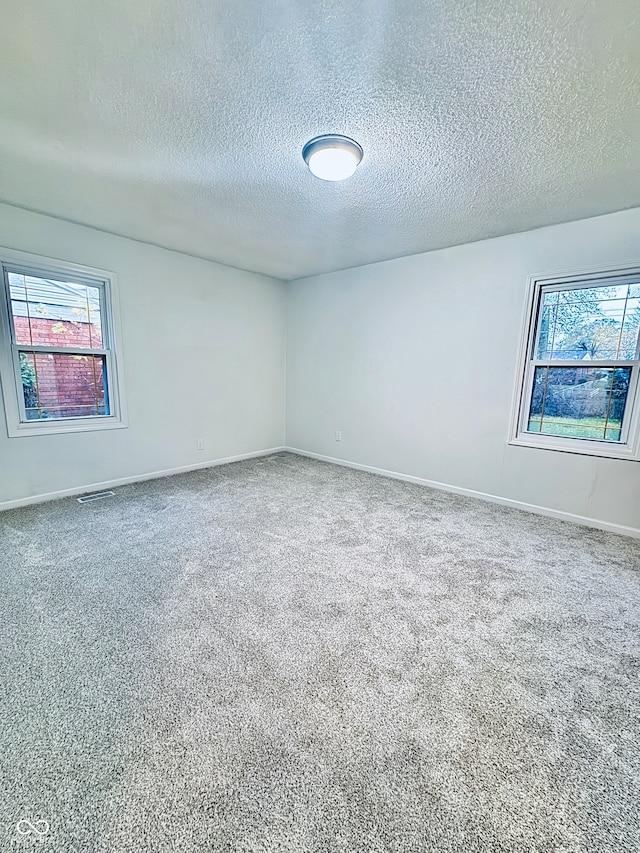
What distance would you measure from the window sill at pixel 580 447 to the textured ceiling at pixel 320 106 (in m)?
1.75

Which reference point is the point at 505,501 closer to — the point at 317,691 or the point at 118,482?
the point at 317,691

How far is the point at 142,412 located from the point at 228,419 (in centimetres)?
104

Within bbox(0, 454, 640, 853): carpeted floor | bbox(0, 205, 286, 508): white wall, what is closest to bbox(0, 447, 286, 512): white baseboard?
bbox(0, 205, 286, 508): white wall

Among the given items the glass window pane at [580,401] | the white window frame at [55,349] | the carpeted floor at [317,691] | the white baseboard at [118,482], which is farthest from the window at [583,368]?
the white window frame at [55,349]

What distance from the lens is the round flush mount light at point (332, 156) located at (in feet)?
5.91

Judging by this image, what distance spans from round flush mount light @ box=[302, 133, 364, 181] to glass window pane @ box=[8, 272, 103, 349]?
96.9 inches

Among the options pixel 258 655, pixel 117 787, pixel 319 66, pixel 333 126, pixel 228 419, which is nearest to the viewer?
pixel 117 787

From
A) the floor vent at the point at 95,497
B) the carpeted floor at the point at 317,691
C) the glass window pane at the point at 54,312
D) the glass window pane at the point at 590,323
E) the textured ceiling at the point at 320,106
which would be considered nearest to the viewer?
the carpeted floor at the point at 317,691

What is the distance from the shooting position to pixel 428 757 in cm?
111

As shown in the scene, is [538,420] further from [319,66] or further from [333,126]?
[319,66]

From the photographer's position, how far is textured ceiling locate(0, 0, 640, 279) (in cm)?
121

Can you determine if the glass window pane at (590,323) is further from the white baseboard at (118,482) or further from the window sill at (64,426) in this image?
the window sill at (64,426)

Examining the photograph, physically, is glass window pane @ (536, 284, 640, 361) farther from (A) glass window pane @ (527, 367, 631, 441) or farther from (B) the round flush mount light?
(B) the round flush mount light

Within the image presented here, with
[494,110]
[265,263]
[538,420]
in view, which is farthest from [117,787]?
[265,263]
